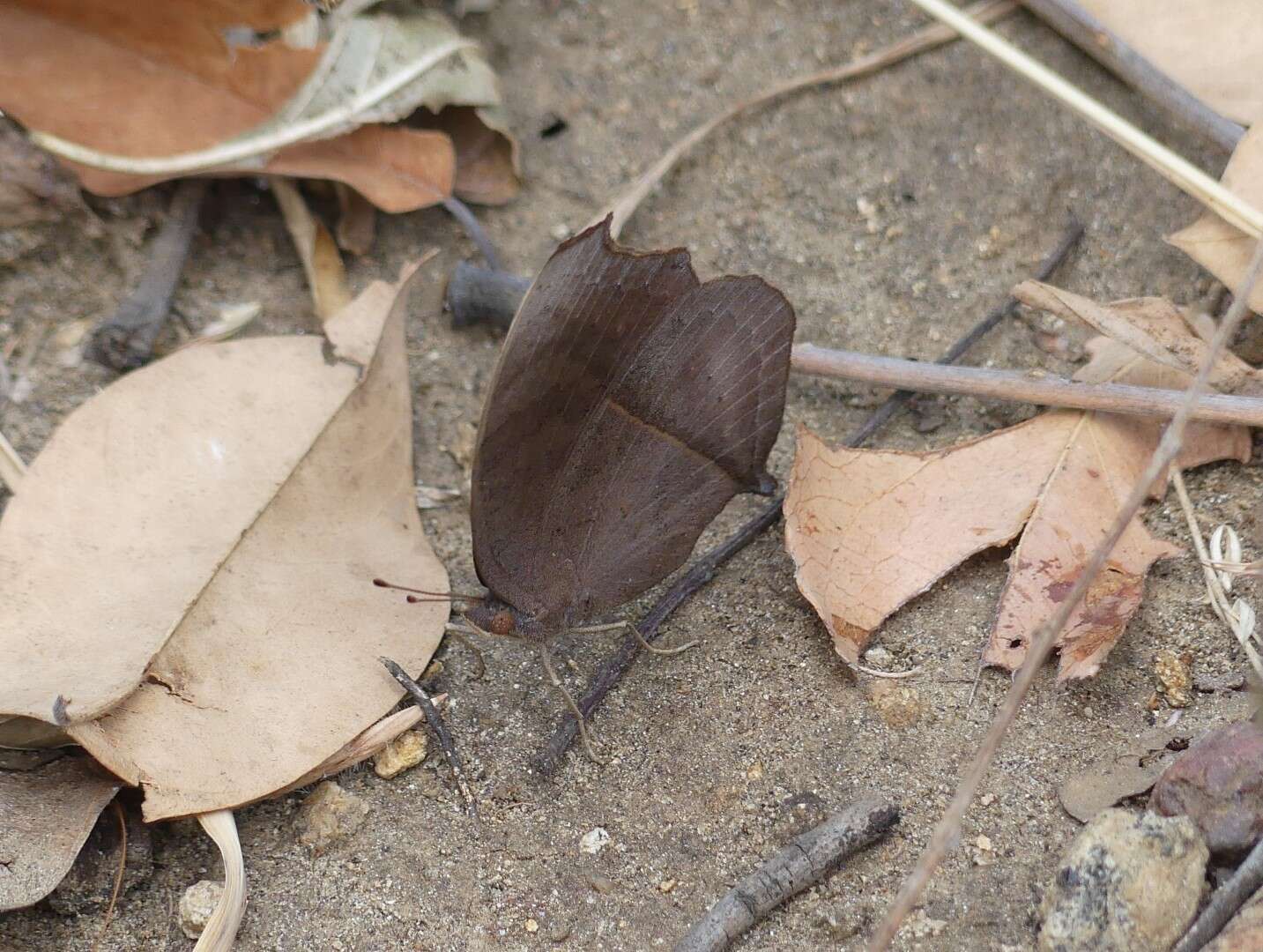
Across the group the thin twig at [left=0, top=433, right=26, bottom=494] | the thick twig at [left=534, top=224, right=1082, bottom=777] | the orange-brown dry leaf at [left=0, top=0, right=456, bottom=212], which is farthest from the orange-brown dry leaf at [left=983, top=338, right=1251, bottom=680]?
the thin twig at [left=0, top=433, right=26, bottom=494]

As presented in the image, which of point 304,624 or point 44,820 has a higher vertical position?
point 304,624

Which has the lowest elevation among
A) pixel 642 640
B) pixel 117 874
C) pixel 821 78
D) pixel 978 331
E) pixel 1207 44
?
pixel 117 874

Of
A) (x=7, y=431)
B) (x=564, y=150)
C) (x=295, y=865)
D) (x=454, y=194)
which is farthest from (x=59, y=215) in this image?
(x=295, y=865)

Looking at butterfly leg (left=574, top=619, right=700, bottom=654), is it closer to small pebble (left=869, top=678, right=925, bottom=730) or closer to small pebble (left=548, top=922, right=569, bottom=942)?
small pebble (left=869, top=678, right=925, bottom=730)

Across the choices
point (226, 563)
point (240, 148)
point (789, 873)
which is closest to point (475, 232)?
point (240, 148)

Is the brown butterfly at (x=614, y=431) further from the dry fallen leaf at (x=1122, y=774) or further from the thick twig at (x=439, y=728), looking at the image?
the dry fallen leaf at (x=1122, y=774)

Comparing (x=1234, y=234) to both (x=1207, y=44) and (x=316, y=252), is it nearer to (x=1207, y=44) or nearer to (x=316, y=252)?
(x=1207, y=44)

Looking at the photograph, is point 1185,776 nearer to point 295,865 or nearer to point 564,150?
point 295,865
